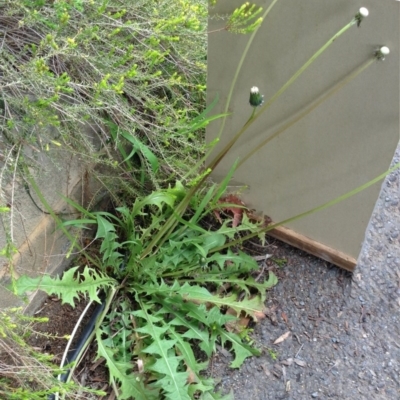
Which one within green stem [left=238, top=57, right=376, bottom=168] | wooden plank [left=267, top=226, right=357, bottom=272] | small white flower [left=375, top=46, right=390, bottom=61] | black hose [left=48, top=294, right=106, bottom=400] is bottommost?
black hose [left=48, top=294, right=106, bottom=400]

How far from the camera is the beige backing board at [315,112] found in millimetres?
1147

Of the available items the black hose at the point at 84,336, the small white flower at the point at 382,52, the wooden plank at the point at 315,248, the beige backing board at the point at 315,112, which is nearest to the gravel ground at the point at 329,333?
the wooden plank at the point at 315,248

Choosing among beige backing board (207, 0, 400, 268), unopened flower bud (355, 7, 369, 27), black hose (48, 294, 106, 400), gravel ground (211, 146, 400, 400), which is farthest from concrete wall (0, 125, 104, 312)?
unopened flower bud (355, 7, 369, 27)

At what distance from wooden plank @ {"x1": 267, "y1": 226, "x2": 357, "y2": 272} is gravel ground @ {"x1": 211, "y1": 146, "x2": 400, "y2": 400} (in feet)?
0.10

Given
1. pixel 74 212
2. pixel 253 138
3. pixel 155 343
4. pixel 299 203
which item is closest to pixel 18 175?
pixel 74 212

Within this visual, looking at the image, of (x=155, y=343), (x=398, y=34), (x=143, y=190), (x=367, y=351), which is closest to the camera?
(x=398, y=34)

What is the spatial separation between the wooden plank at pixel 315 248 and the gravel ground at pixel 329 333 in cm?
3

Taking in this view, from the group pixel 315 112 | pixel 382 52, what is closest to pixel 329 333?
pixel 315 112

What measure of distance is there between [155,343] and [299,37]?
3.11 feet

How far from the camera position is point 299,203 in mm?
1593

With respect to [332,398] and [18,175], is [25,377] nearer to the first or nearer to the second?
[18,175]

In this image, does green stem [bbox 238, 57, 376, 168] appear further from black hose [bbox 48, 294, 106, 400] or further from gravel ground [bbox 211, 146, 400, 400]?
black hose [bbox 48, 294, 106, 400]

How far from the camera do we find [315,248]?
1.67 meters

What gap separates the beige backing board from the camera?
1147mm
